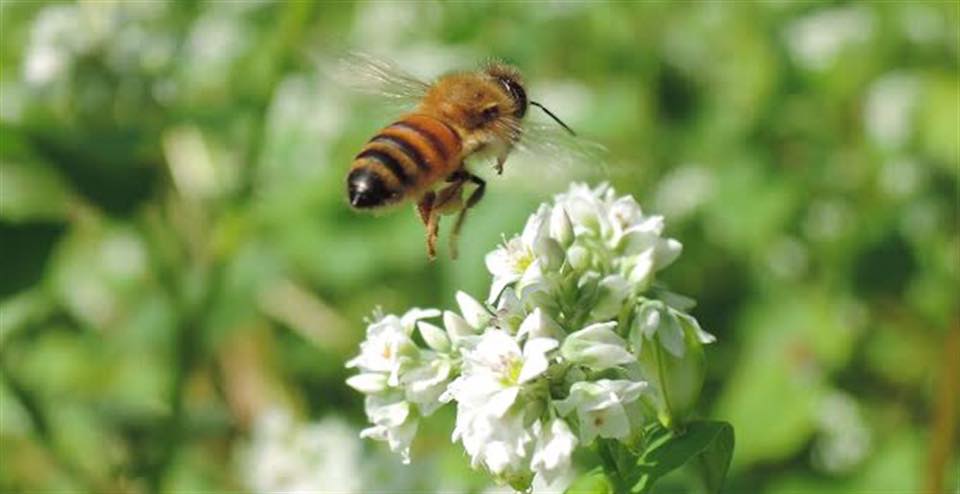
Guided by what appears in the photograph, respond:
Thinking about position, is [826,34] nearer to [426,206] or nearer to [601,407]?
[426,206]

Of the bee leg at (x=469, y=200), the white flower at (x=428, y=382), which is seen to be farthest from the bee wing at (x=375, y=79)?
the white flower at (x=428, y=382)

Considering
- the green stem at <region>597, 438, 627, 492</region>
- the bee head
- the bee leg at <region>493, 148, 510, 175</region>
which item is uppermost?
the bee head

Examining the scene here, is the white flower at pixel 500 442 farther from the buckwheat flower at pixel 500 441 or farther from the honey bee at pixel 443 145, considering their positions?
the honey bee at pixel 443 145

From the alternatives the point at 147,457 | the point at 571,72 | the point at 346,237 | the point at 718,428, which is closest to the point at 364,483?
the point at 147,457

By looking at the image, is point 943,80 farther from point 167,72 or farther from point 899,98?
point 167,72

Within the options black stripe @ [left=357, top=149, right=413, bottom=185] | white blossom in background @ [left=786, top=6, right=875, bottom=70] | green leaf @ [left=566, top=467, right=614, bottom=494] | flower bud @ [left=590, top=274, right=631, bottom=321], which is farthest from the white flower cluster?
white blossom in background @ [left=786, top=6, right=875, bottom=70]

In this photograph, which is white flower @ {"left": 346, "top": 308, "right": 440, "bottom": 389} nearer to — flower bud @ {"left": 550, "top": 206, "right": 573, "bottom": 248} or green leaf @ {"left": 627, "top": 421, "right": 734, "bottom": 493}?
flower bud @ {"left": 550, "top": 206, "right": 573, "bottom": 248}

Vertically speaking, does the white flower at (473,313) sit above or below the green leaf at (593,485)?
above

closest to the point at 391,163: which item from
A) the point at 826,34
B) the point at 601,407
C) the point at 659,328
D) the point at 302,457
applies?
the point at 659,328
